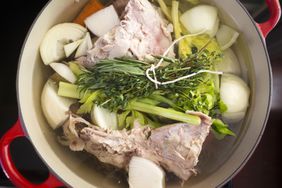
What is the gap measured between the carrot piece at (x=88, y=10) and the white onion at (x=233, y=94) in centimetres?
35

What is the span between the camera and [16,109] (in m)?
1.21

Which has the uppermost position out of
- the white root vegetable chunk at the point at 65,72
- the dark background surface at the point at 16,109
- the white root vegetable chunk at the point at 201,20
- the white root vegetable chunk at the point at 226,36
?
the white root vegetable chunk at the point at 201,20

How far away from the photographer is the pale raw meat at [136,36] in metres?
0.99

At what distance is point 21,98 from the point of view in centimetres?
100

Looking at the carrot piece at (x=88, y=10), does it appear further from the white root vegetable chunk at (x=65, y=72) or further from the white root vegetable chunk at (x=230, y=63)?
the white root vegetable chunk at (x=230, y=63)

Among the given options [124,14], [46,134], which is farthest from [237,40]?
[46,134]

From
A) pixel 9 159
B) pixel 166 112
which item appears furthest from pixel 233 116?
pixel 9 159

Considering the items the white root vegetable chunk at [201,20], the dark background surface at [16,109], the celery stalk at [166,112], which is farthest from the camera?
the dark background surface at [16,109]

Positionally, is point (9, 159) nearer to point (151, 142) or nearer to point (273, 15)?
point (151, 142)

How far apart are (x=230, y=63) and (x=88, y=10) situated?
373 millimetres

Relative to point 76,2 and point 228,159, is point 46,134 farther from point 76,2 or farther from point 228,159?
point 228,159

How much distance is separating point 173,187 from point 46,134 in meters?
0.33

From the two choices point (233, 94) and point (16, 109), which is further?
point (16, 109)

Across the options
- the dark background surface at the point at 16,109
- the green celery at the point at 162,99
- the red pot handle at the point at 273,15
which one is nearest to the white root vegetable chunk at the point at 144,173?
the green celery at the point at 162,99
